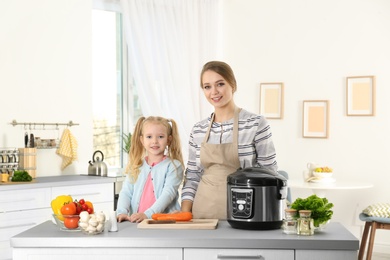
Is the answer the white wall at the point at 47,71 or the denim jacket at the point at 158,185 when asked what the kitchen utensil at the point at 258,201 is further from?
the white wall at the point at 47,71

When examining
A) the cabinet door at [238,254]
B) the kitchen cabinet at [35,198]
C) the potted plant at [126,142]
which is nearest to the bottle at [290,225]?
the cabinet door at [238,254]

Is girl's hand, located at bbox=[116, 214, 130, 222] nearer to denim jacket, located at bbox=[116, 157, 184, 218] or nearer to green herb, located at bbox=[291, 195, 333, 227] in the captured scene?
denim jacket, located at bbox=[116, 157, 184, 218]

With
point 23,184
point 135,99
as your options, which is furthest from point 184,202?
point 135,99

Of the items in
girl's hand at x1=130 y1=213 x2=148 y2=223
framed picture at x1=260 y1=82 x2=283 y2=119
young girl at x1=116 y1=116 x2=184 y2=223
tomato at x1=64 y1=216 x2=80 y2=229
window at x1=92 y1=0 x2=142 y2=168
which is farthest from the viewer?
framed picture at x1=260 y1=82 x2=283 y2=119

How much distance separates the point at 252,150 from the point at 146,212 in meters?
0.62

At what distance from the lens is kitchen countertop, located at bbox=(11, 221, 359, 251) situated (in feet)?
8.44

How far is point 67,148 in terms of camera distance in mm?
5707

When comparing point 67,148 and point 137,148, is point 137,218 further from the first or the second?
point 67,148

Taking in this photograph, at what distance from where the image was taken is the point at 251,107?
7.30 m

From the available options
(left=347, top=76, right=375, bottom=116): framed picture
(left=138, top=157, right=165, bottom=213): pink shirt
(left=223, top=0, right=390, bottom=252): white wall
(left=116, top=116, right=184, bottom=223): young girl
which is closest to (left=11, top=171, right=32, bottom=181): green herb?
(left=116, top=116, right=184, bottom=223): young girl

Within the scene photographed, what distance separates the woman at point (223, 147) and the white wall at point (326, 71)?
347 centimetres

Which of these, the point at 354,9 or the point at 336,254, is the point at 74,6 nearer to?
the point at 354,9

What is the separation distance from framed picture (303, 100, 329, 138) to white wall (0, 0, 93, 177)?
7.48ft

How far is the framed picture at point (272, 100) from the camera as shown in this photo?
279 inches
